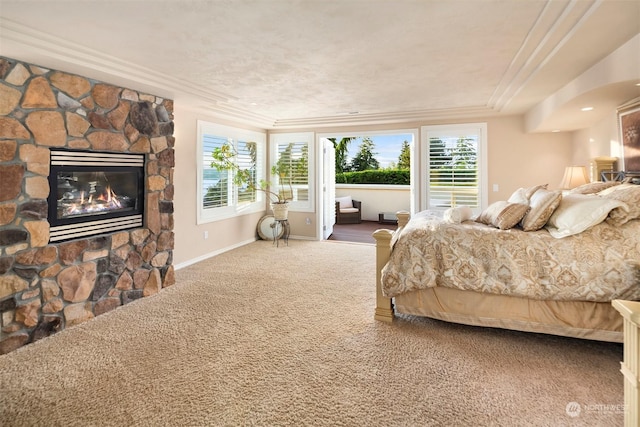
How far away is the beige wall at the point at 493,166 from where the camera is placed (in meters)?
4.71

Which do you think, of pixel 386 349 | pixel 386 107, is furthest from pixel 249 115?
pixel 386 349

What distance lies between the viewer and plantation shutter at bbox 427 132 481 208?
5484mm

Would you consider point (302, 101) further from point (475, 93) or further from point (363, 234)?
point (363, 234)

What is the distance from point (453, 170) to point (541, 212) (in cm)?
A: 304

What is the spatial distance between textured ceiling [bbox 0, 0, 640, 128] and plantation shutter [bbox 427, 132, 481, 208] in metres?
1.31

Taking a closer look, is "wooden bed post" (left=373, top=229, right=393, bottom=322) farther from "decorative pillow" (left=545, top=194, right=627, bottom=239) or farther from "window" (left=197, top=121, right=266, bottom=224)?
"window" (left=197, top=121, right=266, bottom=224)

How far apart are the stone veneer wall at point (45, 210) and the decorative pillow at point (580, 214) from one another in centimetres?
396

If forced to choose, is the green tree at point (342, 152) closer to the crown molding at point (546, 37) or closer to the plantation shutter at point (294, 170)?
the plantation shutter at point (294, 170)

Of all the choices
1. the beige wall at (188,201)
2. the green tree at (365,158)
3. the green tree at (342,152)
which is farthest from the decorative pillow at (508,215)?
the green tree at (342,152)

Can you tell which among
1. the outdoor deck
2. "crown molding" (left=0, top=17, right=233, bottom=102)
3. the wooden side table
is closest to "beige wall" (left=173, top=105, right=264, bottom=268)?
"crown molding" (left=0, top=17, right=233, bottom=102)

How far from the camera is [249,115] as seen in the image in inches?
216

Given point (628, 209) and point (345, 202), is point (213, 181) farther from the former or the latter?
point (628, 209)

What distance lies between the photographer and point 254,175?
21.2 feet
